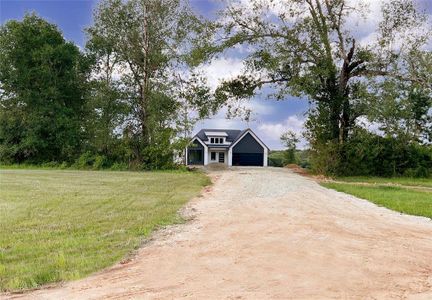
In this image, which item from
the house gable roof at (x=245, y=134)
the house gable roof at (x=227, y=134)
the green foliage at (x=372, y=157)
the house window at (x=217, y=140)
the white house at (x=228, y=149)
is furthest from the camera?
the house gable roof at (x=227, y=134)

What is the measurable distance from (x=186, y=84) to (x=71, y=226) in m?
20.6

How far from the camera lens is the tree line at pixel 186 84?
2398 cm

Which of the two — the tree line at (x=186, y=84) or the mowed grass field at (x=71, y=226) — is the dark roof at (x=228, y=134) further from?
the mowed grass field at (x=71, y=226)

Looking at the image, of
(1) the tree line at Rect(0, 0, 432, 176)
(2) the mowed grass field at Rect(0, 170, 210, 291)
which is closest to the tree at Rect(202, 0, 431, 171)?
(1) the tree line at Rect(0, 0, 432, 176)

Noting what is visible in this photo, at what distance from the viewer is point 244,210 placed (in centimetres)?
924

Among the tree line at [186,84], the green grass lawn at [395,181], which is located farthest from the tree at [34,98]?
the green grass lawn at [395,181]

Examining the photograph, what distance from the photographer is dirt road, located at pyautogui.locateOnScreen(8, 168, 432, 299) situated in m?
4.12

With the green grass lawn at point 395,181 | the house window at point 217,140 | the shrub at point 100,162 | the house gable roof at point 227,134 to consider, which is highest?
the house gable roof at point 227,134

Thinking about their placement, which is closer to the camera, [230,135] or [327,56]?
[327,56]

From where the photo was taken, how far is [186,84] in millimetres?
27125

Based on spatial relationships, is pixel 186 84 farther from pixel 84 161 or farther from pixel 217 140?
pixel 217 140

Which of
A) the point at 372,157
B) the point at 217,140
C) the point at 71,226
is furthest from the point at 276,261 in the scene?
the point at 217,140

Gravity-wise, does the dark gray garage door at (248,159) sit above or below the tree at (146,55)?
below

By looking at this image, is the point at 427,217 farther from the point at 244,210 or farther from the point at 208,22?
the point at 208,22
